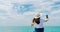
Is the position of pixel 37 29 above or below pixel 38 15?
below

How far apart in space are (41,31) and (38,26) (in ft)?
0.52

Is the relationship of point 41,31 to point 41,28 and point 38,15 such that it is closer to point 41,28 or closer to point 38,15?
point 41,28

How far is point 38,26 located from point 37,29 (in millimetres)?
90

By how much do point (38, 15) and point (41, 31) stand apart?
0.42 meters

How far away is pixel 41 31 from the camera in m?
5.38

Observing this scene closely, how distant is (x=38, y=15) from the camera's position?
5.25 m

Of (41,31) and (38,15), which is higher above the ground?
(38,15)

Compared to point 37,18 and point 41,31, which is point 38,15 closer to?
point 37,18

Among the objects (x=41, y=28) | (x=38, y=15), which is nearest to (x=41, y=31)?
(x=41, y=28)

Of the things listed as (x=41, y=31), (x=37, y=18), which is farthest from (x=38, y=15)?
(x=41, y=31)

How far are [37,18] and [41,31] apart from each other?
357mm

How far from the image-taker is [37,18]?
5270 mm

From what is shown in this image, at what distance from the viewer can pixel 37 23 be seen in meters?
5.30

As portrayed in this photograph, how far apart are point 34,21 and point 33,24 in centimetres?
8
